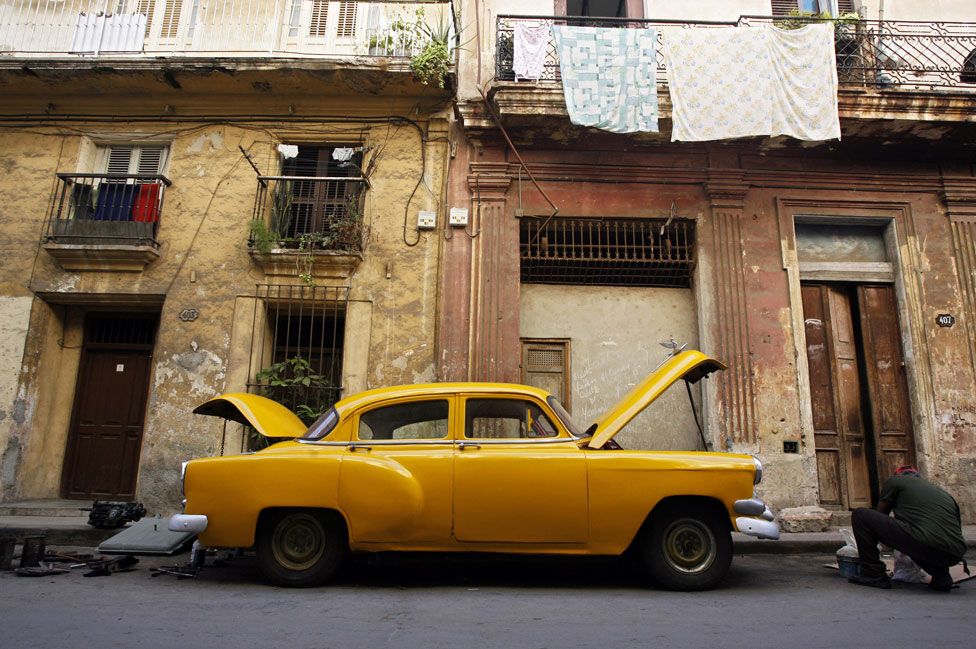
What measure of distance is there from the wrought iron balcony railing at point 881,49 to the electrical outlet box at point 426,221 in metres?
2.11

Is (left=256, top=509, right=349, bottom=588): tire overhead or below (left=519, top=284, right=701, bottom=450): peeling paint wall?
below

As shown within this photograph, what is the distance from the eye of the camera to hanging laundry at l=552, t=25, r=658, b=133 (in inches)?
318

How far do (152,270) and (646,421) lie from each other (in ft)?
23.4

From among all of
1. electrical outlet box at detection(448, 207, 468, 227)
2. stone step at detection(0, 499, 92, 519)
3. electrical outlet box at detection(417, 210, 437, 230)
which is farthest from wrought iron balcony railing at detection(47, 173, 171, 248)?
electrical outlet box at detection(448, 207, 468, 227)

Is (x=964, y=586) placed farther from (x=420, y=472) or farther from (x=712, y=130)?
(x=712, y=130)

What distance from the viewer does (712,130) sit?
7996 mm

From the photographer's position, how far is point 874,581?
4.75 meters

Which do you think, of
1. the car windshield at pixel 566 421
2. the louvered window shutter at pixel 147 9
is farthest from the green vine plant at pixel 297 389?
the louvered window shutter at pixel 147 9

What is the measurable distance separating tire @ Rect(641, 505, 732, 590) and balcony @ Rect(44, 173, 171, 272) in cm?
743

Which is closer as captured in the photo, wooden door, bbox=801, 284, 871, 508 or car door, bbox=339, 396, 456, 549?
car door, bbox=339, 396, 456, 549

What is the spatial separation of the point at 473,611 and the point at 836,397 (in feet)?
21.6

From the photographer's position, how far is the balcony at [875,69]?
8.10 m

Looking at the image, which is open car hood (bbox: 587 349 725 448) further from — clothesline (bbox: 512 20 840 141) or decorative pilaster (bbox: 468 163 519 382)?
clothesline (bbox: 512 20 840 141)

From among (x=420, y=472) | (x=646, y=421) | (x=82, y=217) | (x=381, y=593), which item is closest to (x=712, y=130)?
(x=646, y=421)
